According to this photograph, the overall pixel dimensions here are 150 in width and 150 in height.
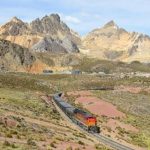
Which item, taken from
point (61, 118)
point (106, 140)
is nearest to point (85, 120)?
point (106, 140)

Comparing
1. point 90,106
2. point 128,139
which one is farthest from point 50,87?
point 128,139

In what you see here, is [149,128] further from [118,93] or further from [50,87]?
[50,87]

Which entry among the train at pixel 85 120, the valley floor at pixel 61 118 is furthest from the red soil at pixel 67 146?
the train at pixel 85 120

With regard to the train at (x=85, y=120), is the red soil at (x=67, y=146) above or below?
above

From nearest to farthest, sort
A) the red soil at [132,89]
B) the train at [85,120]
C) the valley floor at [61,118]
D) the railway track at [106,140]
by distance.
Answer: the valley floor at [61,118] < the railway track at [106,140] < the train at [85,120] < the red soil at [132,89]

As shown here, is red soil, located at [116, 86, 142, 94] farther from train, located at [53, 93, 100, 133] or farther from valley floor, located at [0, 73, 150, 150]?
train, located at [53, 93, 100, 133]

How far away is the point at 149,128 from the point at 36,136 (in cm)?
4073

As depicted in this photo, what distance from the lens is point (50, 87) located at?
173 m

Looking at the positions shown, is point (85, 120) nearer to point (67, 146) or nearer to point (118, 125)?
point (118, 125)

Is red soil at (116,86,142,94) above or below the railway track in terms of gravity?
above

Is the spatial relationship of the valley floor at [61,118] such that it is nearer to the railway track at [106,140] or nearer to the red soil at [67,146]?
the red soil at [67,146]

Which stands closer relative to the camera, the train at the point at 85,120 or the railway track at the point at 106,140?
the railway track at the point at 106,140

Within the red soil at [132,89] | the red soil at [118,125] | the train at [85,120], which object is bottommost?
the red soil at [118,125]

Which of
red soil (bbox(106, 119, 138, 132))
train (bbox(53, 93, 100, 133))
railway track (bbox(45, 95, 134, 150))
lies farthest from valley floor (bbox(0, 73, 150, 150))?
train (bbox(53, 93, 100, 133))
